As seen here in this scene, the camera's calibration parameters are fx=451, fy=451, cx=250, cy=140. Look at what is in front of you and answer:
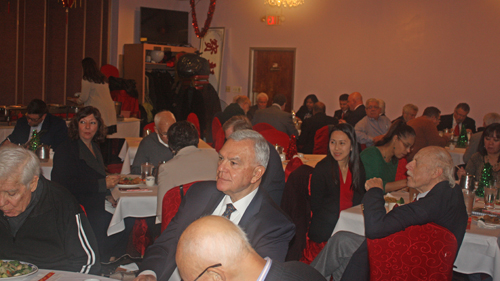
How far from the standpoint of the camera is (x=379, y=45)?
9.99m

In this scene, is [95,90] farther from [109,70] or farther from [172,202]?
[172,202]

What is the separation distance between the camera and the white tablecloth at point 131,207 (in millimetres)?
3436

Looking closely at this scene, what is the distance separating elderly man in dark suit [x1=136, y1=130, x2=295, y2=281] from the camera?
1.91m

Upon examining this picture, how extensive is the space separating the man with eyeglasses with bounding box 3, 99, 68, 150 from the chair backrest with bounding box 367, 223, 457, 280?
4.04 m

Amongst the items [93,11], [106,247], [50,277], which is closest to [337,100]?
[93,11]

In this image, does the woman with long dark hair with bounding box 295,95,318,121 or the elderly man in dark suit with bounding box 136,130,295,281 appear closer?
the elderly man in dark suit with bounding box 136,130,295,281

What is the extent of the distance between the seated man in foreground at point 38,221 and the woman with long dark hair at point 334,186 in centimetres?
167

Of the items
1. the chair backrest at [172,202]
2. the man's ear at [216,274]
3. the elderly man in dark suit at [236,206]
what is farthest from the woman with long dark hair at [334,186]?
the man's ear at [216,274]

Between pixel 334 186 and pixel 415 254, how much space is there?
1.18 m

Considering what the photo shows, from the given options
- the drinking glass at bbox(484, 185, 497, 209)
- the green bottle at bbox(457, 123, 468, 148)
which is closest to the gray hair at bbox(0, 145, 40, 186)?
the drinking glass at bbox(484, 185, 497, 209)

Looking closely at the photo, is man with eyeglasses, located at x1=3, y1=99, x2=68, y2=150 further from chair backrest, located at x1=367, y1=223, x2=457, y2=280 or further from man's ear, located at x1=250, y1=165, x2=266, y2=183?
chair backrest, located at x1=367, y1=223, x2=457, y2=280

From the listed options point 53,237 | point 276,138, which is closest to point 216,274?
point 53,237

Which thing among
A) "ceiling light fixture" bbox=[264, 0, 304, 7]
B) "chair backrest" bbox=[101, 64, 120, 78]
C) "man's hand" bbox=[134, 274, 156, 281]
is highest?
"ceiling light fixture" bbox=[264, 0, 304, 7]

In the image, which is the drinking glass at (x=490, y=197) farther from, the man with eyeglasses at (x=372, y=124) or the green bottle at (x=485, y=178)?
the man with eyeglasses at (x=372, y=124)
